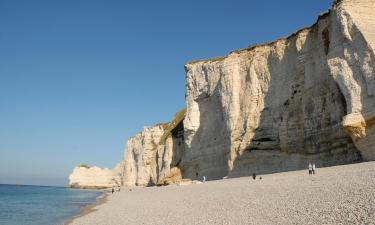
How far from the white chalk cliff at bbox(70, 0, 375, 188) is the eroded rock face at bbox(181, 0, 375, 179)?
7 centimetres

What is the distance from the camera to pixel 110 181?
110m

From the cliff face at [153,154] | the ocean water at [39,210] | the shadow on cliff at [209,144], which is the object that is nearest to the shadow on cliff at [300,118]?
the shadow on cliff at [209,144]

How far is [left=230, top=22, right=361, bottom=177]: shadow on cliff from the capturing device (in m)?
26.7

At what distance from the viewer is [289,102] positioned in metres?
33.0

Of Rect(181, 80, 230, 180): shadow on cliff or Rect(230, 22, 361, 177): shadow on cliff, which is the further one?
Rect(181, 80, 230, 180): shadow on cliff

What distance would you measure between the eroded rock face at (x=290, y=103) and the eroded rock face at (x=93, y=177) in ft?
210

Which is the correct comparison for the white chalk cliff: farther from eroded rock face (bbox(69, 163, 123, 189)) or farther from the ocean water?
eroded rock face (bbox(69, 163, 123, 189))

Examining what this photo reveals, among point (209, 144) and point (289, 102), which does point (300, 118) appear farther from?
point (209, 144)

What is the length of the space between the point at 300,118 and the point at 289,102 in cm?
232

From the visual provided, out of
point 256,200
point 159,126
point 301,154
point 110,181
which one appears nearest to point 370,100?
point 301,154

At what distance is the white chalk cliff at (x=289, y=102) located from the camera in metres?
23.7

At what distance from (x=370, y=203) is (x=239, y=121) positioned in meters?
29.4

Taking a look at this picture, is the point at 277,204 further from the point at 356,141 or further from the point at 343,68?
the point at 343,68

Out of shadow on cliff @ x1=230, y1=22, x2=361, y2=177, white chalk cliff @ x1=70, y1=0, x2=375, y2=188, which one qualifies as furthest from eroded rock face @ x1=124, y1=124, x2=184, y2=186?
shadow on cliff @ x1=230, y1=22, x2=361, y2=177
